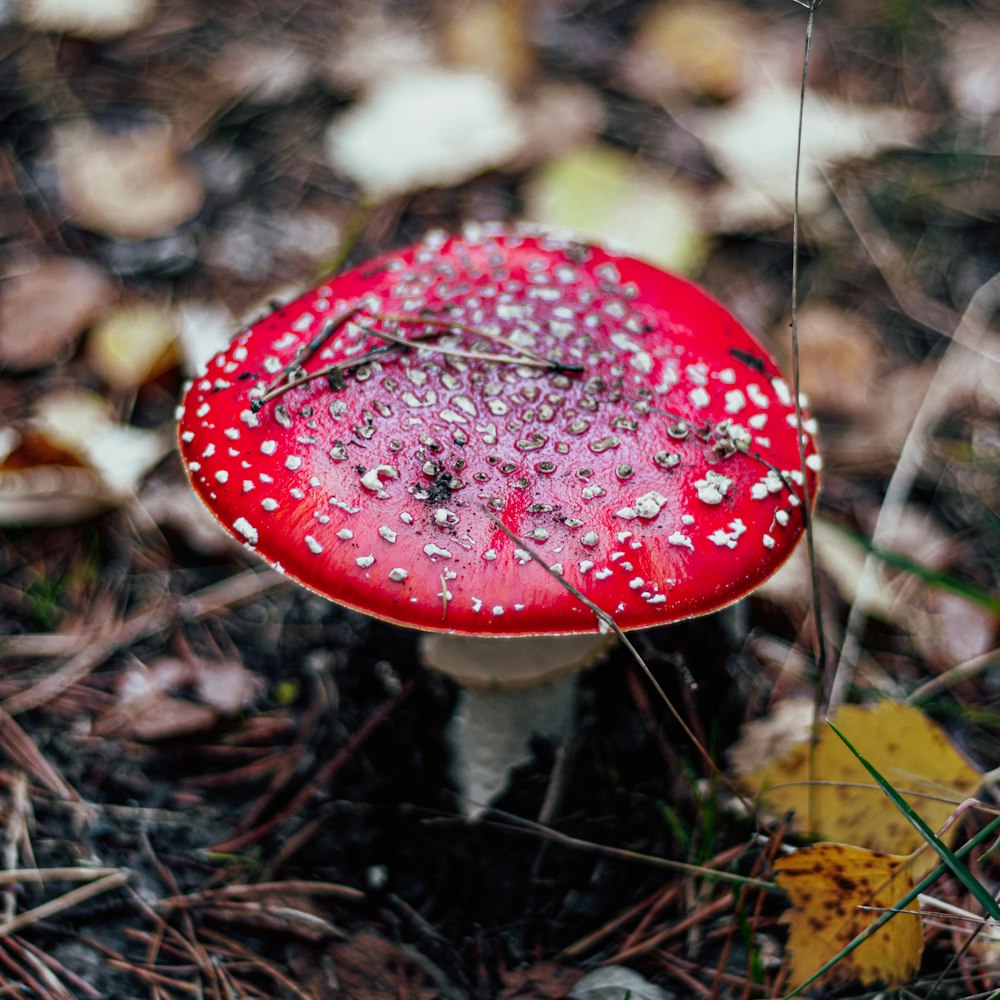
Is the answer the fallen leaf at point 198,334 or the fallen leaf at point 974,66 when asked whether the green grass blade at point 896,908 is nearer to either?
the fallen leaf at point 198,334

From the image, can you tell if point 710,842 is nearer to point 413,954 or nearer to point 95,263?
point 413,954

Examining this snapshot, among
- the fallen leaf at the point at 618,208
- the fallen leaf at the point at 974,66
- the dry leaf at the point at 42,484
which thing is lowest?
the dry leaf at the point at 42,484

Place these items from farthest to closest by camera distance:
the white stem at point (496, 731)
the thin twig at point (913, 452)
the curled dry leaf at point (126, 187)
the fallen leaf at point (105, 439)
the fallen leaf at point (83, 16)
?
1. the fallen leaf at point (83, 16)
2. the curled dry leaf at point (126, 187)
3. the fallen leaf at point (105, 439)
4. the thin twig at point (913, 452)
5. the white stem at point (496, 731)

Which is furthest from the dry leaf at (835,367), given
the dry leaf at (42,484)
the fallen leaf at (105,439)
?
the dry leaf at (42,484)

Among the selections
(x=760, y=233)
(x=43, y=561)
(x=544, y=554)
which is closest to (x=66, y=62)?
(x=43, y=561)

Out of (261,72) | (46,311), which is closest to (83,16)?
(261,72)

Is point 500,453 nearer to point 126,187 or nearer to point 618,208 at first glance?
point 618,208
